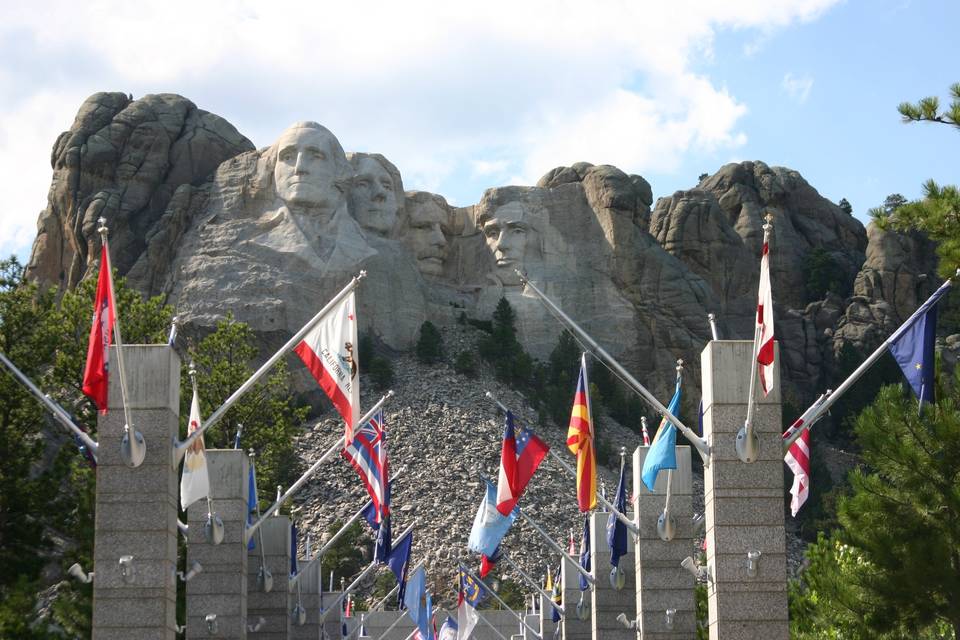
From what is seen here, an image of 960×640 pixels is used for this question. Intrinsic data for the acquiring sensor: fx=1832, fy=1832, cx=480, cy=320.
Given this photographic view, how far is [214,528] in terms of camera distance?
104 ft

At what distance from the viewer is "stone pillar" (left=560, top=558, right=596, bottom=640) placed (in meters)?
46.4

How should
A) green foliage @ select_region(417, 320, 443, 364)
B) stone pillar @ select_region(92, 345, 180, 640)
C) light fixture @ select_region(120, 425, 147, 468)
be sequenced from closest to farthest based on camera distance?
stone pillar @ select_region(92, 345, 180, 640) → light fixture @ select_region(120, 425, 147, 468) → green foliage @ select_region(417, 320, 443, 364)

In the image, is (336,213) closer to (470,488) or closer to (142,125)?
(142,125)

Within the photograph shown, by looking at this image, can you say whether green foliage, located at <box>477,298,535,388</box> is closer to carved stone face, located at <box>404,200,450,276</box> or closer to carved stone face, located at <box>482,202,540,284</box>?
carved stone face, located at <box>482,202,540,284</box>

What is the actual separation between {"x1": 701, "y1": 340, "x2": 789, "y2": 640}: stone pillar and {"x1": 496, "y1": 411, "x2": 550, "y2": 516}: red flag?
6835mm

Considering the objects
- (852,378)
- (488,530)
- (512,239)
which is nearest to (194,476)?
(852,378)

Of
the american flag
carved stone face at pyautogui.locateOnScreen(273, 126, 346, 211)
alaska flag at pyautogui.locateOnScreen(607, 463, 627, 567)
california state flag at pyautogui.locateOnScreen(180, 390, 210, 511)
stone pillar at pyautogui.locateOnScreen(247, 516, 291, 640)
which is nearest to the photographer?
california state flag at pyautogui.locateOnScreen(180, 390, 210, 511)

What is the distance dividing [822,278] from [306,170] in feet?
104

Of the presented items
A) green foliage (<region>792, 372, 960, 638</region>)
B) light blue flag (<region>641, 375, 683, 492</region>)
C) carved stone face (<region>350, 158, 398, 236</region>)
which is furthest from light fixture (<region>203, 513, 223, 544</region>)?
carved stone face (<region>350, 158, 398, 236</region>)

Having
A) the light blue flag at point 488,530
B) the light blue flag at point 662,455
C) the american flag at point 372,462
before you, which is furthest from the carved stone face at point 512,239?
the light blue flag at point 662,455

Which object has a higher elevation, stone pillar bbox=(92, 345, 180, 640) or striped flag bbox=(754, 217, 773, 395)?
striped flag bbox=(754, 217, 773, 395)

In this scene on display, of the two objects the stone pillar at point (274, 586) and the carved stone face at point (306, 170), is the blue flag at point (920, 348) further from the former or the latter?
the carved stone face at point (306, 170)

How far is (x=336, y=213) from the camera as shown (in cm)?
9488

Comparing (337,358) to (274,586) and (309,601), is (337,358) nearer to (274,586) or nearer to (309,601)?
(274,586)
